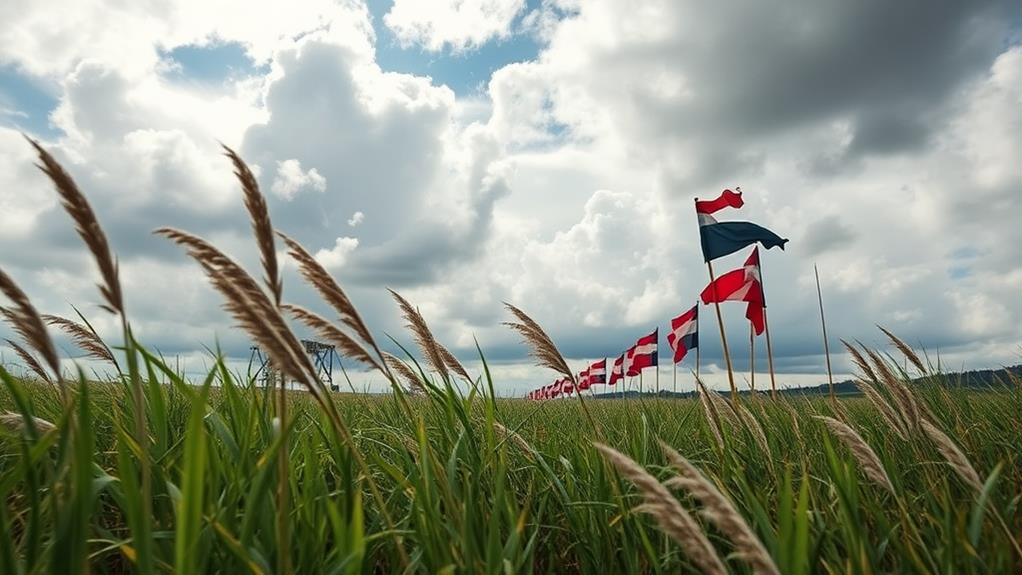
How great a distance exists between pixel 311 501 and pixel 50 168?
167cm

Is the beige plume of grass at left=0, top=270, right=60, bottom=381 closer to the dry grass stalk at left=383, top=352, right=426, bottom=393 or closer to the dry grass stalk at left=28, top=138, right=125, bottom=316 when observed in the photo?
the dry grass stalk at left=28, top=138, right=125, bottom=316

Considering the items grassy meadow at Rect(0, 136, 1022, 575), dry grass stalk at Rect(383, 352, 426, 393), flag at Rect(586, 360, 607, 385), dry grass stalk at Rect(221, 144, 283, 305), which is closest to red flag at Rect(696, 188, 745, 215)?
grassy meadow at Rect(0, 136, 1022, 575)

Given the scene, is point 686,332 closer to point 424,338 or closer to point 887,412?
point 887,412

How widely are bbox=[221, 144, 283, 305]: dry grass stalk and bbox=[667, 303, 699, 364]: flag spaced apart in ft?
50.9

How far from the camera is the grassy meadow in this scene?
5.14ft

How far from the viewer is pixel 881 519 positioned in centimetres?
265

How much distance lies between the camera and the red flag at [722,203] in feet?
26.9

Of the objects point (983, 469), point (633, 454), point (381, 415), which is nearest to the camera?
point (633, 454)

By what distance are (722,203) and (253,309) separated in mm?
7936

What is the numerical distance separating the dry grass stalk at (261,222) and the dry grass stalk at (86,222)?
1.07ft

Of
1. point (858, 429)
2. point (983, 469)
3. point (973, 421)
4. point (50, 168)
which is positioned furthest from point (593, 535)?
point (973, 421)

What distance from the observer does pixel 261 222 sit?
1620mm

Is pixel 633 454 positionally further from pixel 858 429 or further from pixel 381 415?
pixel 381 415

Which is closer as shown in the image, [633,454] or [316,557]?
[316,557]
